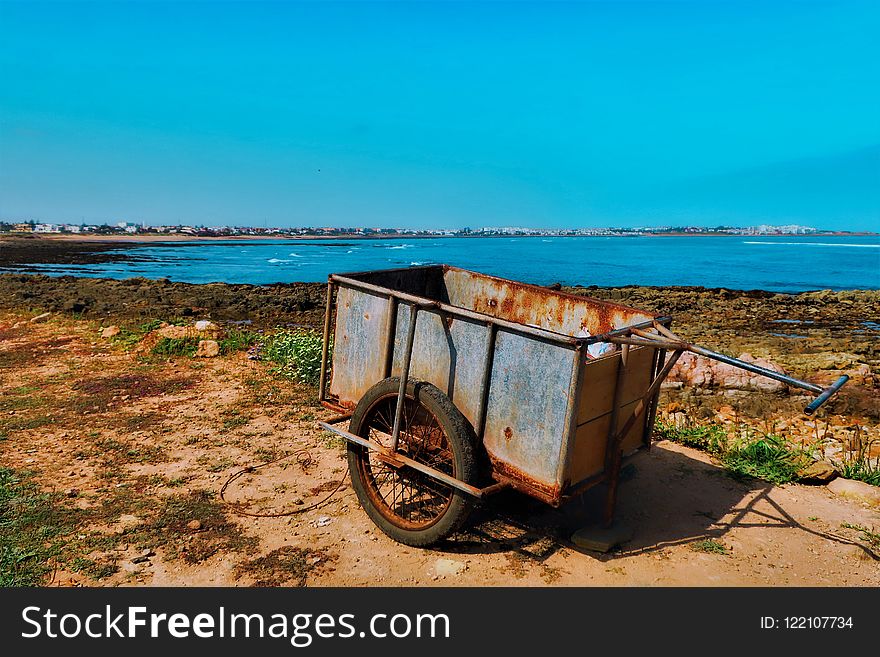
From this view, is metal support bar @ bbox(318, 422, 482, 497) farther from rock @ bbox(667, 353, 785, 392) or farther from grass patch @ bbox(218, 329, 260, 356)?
rock @ bbox(667, 353, 785, 392)

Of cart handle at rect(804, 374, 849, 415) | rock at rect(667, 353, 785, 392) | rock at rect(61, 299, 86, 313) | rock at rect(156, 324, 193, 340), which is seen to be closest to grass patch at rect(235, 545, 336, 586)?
cart handle at rect(804, 374, 849, 415)

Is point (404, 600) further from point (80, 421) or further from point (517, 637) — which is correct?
point (80, 421)

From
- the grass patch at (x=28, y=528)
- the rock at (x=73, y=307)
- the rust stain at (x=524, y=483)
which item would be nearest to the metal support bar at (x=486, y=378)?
the rust stain at (x=524, y=483)

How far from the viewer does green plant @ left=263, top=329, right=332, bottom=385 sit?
28.2ft

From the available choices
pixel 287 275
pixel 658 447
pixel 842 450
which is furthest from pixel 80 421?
pixel 287 275

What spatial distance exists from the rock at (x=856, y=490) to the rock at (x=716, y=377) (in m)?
3.93

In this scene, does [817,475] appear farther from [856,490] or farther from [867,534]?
[867,534]

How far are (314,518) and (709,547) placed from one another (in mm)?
3365

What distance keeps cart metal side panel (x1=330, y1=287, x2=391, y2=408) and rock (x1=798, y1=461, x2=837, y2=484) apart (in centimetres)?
466

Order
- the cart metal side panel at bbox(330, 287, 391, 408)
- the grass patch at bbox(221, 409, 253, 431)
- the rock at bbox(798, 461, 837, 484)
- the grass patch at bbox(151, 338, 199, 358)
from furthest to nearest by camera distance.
Result: the grass patch at bbox(151, 338, 199, 358) < the grass patch at bbox(221, 409, 253, 431) < the rock at bbox(798, 461, 837, 484) < the cart metal side panel at bbox(330, 287, 391, 408)

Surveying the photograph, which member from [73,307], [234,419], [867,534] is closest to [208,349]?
[234,419]

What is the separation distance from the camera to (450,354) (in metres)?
4.13

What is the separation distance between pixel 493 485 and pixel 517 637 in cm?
95

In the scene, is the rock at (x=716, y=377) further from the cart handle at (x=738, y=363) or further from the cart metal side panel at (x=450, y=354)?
the cart metal side panel at (x=450, y=354)
